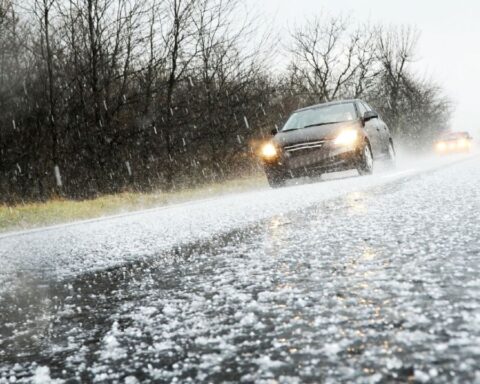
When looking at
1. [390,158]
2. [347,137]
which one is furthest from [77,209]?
[390,158]

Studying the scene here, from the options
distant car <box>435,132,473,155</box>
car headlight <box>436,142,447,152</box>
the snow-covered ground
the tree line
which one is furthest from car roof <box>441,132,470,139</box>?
the snow-covered ground

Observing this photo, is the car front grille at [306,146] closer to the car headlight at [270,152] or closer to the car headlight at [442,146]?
the car headlight at [270,152]

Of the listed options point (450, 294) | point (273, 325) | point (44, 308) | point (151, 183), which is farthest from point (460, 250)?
point (151, 183)

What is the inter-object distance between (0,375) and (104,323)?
2.10ft

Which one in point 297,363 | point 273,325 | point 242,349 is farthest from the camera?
→ point 273,325

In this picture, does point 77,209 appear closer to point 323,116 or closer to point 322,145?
point 322,145

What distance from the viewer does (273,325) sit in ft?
7.25

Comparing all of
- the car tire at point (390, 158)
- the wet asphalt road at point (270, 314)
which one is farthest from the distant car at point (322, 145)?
the wet asphalt road at point (270, 314)

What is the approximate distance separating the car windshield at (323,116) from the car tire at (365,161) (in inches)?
27.7

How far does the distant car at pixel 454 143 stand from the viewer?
99.3 ft

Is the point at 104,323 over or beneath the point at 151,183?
beneath

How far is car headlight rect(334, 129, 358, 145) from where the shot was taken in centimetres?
1167

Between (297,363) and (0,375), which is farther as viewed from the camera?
(0,375)

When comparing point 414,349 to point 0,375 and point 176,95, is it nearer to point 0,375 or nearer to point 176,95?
point 0,375
